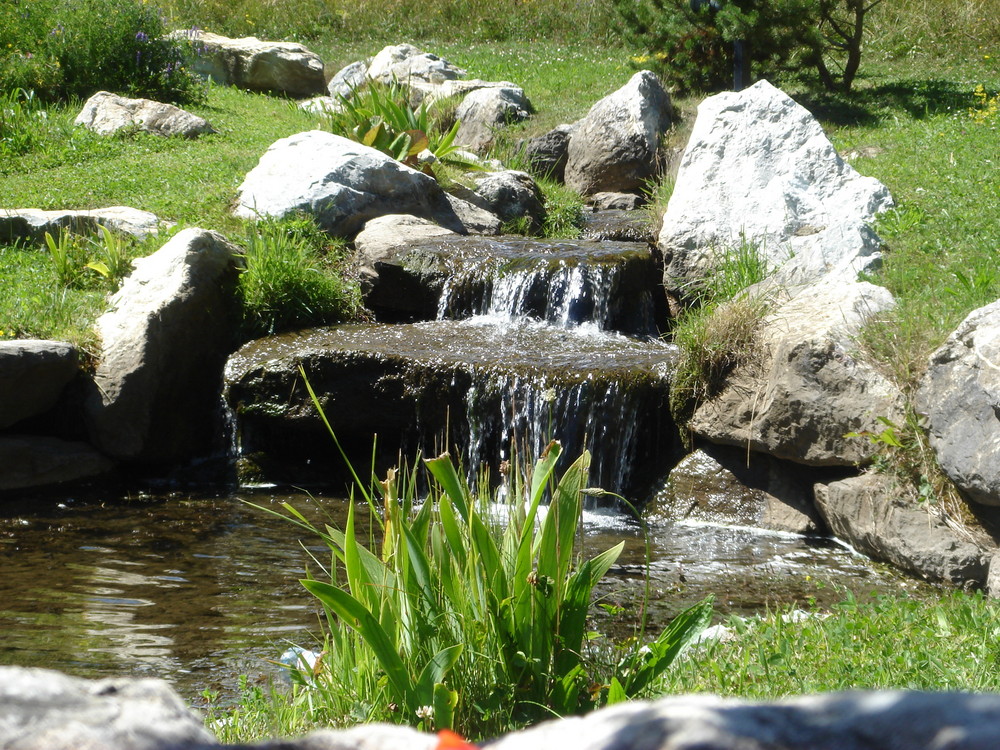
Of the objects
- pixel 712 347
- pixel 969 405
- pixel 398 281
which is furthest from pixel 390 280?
pixel 969 405

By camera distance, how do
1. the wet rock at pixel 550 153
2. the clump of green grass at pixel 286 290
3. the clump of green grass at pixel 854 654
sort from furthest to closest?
the wet rock at pixel 550 153 < the clump of green grass at pixel 286 290 < the clump of green grass at pixel 854 654

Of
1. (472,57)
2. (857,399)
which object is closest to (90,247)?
(857,399)

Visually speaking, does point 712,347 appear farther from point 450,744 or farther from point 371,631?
point 450,744

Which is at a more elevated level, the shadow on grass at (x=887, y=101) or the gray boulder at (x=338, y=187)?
the shadow on grass at (x=887, y=101)

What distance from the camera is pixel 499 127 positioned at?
14.5m

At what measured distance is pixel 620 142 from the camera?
12.9 meters

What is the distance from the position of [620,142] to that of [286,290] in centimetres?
574

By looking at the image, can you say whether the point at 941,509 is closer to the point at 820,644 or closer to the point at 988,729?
the point at 820,644

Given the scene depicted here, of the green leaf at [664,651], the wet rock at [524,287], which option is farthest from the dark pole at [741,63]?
the green leaf at [664,651]

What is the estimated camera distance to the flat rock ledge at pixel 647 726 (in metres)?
1.01

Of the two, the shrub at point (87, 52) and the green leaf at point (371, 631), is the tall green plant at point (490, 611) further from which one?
the shrub at point (87, 52)

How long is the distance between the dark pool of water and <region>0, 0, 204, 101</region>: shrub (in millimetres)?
9626

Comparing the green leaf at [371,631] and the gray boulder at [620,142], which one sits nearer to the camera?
the green leaf at [371,631]

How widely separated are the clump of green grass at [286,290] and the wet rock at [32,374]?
1515mm
